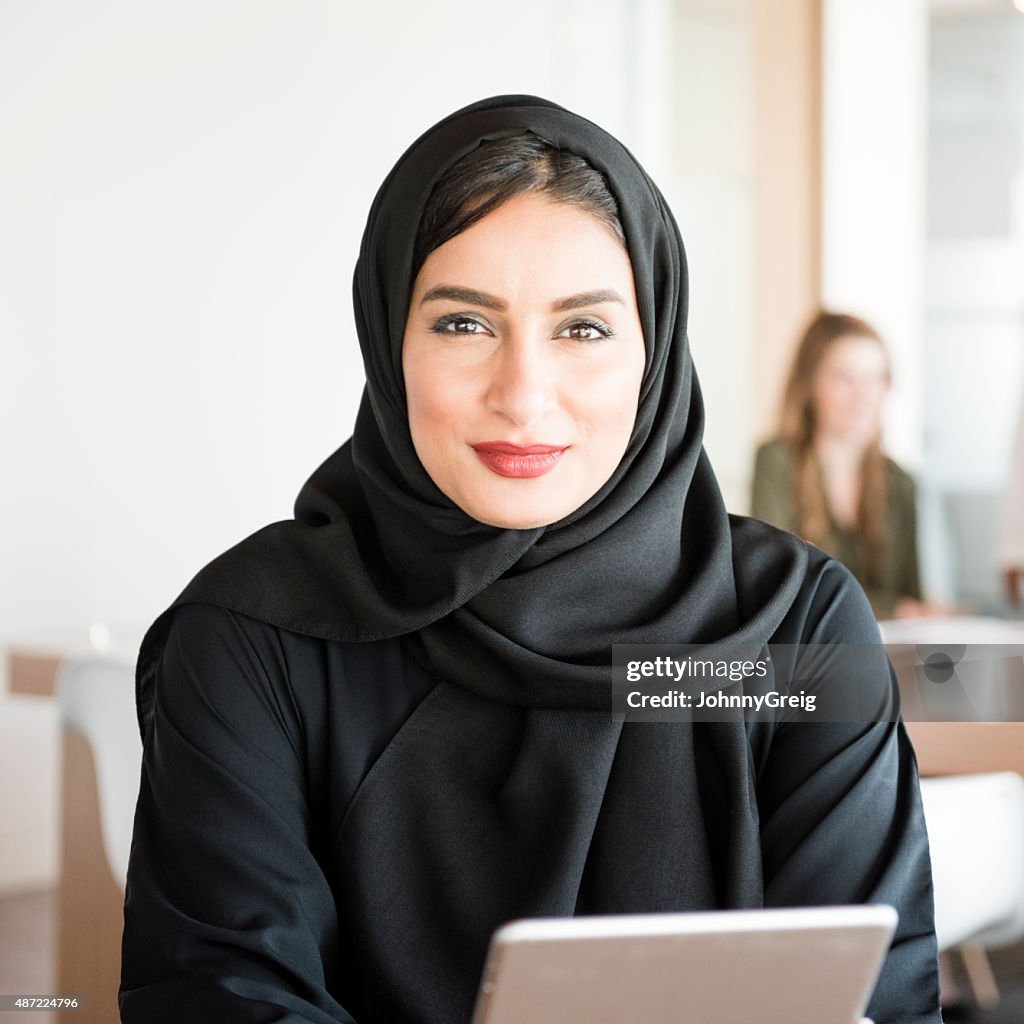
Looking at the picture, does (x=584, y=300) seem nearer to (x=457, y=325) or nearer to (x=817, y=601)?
(x=457, y=325)

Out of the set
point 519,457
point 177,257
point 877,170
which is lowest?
point 519,457

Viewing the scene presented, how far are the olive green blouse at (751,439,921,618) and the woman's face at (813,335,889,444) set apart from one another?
0.10 m

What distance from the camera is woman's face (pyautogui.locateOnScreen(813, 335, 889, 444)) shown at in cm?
345

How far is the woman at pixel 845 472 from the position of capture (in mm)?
3381

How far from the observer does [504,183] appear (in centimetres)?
104

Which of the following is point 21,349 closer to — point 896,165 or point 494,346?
point 494,346

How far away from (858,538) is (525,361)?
8.25ft

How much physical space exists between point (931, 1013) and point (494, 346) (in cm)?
56

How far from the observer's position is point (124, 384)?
3.28 metres

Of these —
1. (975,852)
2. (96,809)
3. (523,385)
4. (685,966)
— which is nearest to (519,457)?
(523,385)

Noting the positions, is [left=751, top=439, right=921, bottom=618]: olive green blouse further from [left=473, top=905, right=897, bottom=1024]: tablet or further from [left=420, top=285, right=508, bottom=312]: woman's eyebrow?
[left=473, top=905, right=897, bottom=1024]: tablet

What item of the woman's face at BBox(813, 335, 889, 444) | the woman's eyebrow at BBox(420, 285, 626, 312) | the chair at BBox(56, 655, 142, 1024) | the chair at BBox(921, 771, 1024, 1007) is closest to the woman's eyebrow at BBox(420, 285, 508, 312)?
the woman's eyebrow at BBox(420, 285, 626, 312)

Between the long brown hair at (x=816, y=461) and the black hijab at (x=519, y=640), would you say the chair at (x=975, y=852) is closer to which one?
the black hijab at (x=519, y=640)

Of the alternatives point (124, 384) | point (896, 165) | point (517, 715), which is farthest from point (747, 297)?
point (517, 715)
